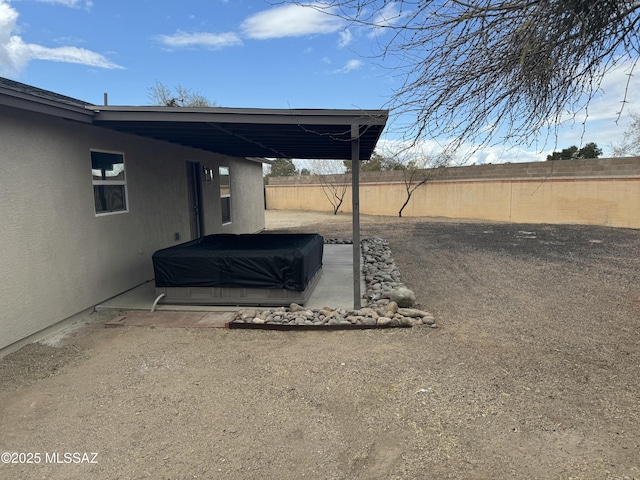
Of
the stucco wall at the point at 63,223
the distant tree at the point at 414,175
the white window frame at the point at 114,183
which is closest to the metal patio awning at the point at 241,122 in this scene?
the white window frame at the point at 114,183

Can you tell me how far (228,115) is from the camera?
498cm

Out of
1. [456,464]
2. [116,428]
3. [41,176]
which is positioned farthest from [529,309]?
[41,176]

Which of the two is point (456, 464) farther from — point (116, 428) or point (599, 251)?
point (599, 251)

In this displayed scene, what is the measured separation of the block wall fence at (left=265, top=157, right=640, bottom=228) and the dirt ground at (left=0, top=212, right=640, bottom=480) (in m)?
10.3

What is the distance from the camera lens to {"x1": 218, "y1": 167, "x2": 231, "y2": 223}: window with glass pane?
10984 millimetres

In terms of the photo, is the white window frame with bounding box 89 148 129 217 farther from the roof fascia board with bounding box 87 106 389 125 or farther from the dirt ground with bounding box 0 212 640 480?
the dirt ground with bounding box 0 212 640 480

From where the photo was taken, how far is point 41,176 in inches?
178

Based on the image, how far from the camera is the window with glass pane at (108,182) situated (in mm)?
5597

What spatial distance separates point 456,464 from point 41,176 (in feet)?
16.4

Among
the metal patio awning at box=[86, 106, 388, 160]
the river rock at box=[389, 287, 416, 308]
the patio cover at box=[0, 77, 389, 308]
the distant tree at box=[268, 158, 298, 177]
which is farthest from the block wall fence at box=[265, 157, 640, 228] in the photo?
the distant tree at box=[268, 158, 298, 177]

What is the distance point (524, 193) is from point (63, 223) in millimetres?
17865

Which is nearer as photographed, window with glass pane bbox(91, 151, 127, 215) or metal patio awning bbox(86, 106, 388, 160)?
metal patio awning bbox(86, 106, 388, 160)

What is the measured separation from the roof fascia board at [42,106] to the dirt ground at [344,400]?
8.32ft

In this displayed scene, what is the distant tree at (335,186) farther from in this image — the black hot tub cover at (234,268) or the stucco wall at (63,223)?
the black hot tub cover at (234,268)
